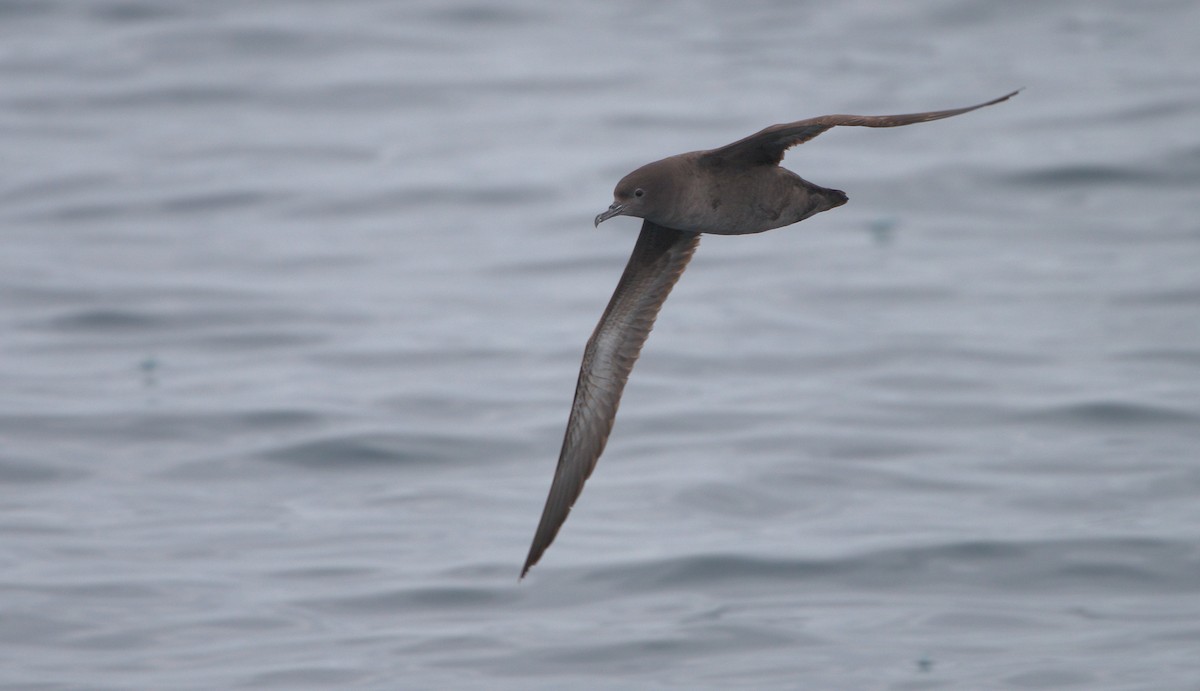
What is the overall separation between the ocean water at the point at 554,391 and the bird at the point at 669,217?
148 inches

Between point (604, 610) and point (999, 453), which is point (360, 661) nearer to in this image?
point (604, 610)

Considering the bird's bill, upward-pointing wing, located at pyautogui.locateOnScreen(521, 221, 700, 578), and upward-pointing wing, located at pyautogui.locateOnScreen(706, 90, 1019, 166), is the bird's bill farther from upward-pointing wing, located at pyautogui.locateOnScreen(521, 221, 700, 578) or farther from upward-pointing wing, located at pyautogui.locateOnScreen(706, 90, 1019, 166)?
upward-pointing wing, located at pyautogui.locateOnScreen(521, 221, 700, 578)

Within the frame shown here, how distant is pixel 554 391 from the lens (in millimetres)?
17734

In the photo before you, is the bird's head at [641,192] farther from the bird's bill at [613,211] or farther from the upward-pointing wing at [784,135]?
the upward-pointing wing at [784,135]

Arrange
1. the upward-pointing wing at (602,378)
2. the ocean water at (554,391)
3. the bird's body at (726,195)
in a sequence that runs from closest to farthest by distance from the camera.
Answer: the bird's body at (726,195)
the upward-pointing wing at (602,378)
the ocean water at (554,391)

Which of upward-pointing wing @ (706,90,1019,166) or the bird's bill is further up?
upward-pointing wing @ (706,90,1019,166)

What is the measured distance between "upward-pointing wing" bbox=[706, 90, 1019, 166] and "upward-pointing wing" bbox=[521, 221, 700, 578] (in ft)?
3.71

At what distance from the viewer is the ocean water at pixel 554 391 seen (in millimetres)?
12969

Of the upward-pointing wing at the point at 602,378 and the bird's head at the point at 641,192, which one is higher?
the bird's head at the point at 641,192

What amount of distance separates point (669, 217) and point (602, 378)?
1579 mm

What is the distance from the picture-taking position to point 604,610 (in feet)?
43.4

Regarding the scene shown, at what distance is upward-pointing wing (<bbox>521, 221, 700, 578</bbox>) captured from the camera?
863cm

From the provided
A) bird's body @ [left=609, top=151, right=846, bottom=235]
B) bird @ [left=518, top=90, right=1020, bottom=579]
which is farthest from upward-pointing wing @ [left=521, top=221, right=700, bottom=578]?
bird's body @ [left=609, top=151, right=846, bottom=235]

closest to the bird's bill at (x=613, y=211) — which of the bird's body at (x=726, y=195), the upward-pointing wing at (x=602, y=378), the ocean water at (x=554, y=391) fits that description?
the bird's body at (x=726, y=195)
